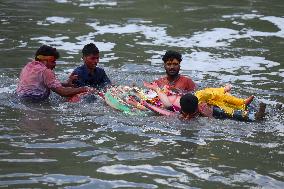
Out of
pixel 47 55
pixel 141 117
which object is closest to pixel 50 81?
pixel 47 55

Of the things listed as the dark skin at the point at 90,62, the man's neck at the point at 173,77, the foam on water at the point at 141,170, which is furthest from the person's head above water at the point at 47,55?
the foam on water at the point at 141,170

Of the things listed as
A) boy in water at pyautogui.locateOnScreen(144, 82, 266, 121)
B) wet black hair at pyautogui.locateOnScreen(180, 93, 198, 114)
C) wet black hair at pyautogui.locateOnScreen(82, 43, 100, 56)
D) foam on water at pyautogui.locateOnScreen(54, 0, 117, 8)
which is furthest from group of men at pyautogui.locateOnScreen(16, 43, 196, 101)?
foam on water at pyautogui.locateOnScreen(54, 0, 117, 8)

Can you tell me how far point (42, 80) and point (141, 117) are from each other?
6.50 feet

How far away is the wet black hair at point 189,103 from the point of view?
8.27 metres

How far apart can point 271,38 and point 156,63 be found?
3.94 meters

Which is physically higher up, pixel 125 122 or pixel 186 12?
pixel 186 12

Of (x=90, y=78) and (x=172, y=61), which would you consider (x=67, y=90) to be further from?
(x=172, y=61)

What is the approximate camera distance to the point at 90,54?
1002cm

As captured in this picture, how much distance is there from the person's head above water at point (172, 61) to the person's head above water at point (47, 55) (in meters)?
1.91

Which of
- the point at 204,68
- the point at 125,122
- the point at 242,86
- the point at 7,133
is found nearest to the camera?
the point at 7,133

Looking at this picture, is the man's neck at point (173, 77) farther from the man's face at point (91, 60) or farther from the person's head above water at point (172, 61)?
the man's face at point (91, 60)

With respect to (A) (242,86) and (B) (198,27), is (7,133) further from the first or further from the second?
(B) (198,27)

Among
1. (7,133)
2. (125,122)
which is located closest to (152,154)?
(125,122)

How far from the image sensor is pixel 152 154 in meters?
6.97
